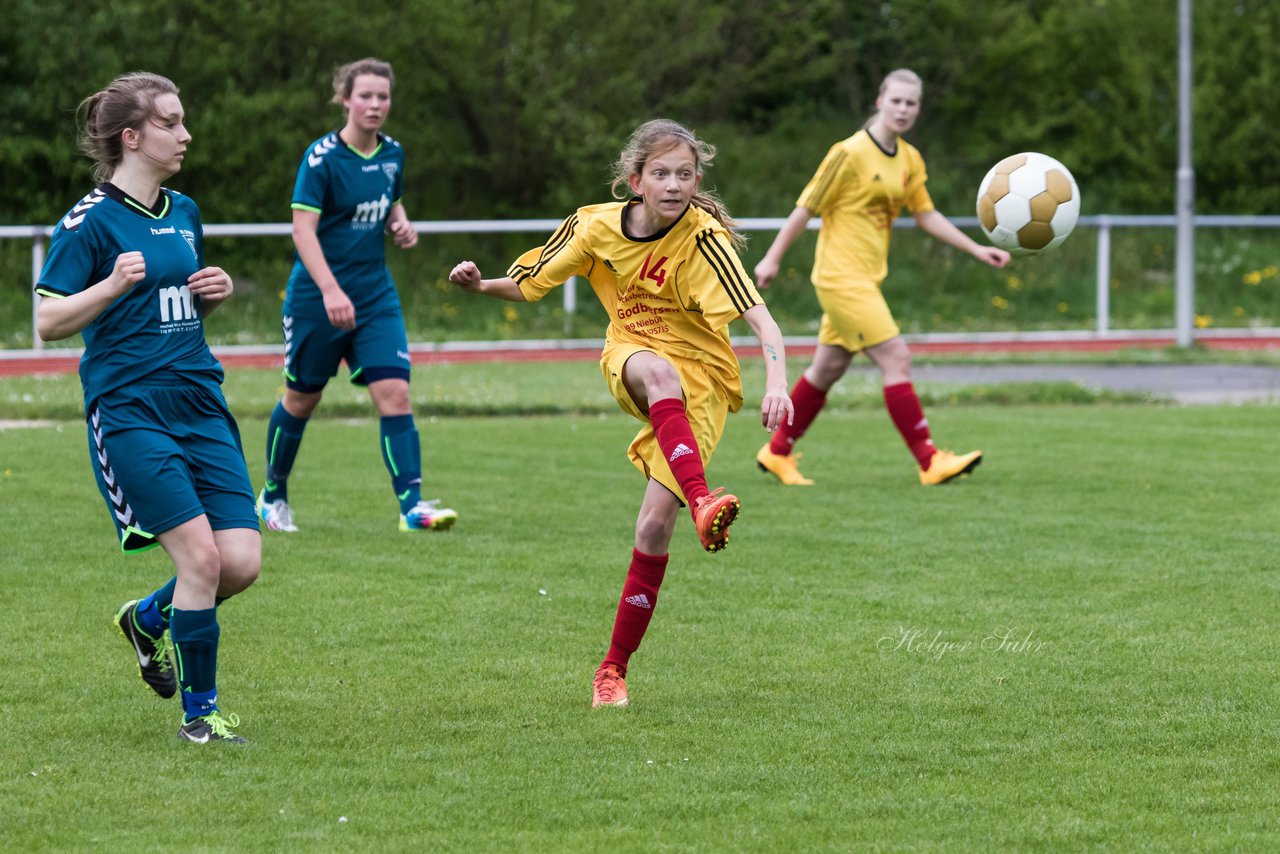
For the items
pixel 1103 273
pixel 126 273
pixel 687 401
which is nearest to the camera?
pixel 126 273

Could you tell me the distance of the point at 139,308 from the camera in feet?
15.4

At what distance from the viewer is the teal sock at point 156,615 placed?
194 inches

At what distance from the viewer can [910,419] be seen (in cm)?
937

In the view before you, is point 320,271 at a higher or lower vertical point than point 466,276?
lower

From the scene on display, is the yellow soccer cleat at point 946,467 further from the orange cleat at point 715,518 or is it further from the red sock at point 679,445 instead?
the orange cleat at point 715,518

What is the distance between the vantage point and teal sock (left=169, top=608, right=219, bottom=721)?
4648 millimetres

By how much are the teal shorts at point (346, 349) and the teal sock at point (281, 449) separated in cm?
16

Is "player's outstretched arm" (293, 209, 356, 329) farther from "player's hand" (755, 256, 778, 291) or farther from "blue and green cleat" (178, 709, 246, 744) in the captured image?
"blue and green cleat" (178, 709, 246, 744)

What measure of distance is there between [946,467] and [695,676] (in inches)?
165

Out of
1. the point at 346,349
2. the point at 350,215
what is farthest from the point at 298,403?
the point at 350,215

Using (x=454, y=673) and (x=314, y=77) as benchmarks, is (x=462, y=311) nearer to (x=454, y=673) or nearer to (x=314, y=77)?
(x=314, y=77)

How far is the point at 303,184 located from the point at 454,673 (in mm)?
3214

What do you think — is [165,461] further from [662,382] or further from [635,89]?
[635,89]

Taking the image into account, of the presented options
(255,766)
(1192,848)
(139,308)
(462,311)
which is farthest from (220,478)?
(462,311)
